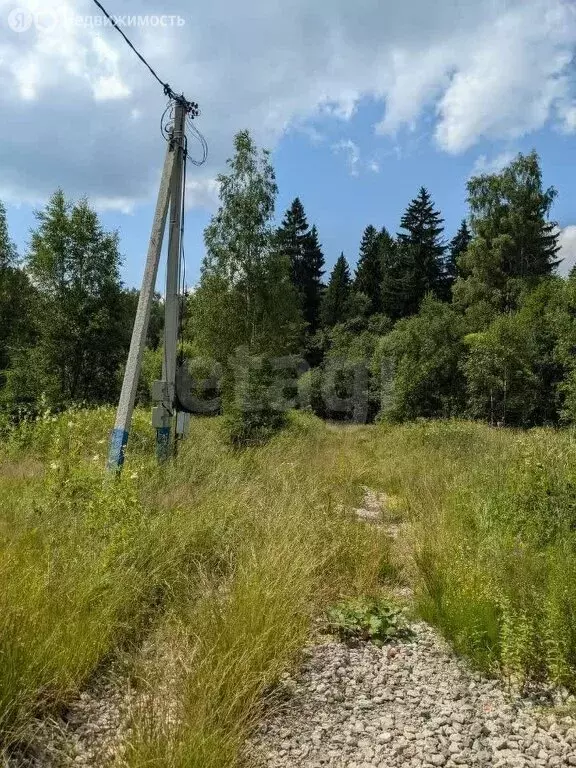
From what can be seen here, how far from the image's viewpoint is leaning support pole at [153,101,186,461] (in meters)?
7.04

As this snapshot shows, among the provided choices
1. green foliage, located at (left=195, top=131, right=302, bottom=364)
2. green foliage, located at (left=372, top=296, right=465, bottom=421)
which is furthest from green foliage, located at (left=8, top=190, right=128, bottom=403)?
green foliage, located at (left=372, top=296, right=465, bottom=421)

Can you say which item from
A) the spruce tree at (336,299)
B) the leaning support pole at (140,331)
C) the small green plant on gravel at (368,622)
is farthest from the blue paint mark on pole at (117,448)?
the spruce tree at (336,299)

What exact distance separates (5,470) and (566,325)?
16.4m

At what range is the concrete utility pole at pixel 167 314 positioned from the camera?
587 cm

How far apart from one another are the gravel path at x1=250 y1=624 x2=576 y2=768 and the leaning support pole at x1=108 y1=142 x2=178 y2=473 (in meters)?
3.54

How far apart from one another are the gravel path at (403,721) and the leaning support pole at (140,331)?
3541 millimetres

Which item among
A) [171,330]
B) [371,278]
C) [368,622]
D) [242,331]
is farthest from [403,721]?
[371,278]

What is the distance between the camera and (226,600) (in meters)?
3.05

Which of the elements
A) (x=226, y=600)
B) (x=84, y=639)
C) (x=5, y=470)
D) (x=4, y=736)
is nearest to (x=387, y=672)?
(x=226, y=600)

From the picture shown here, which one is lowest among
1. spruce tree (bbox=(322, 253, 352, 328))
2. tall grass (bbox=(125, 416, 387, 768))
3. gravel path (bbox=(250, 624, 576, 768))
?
gravel path (bbox=(250, 624, 576, 768))

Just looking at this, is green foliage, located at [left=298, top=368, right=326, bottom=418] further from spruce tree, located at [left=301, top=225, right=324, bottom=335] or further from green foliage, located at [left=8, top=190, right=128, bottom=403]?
spruce tree, located at [left=301, top=225, right=324, bottom=335]

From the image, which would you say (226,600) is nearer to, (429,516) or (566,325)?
(429,516)

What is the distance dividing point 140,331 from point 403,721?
474cm

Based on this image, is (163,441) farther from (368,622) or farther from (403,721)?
(403,721)
